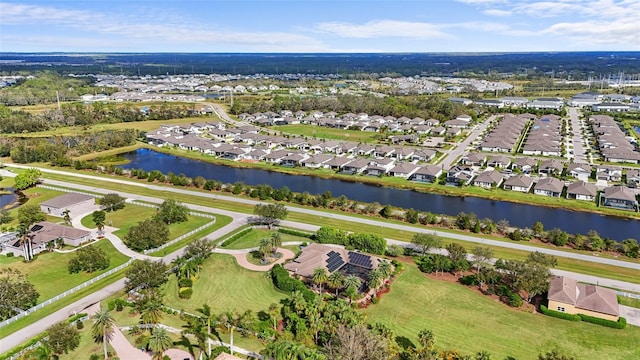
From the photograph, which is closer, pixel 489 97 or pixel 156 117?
pixel 156 117

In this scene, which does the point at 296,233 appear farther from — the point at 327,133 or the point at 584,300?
the point at 327,133

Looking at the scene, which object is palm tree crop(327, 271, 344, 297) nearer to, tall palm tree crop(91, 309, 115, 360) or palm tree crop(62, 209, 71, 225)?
tall palm tree crop(91, 309, 115, 360)

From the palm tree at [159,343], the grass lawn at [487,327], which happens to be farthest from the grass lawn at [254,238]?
the palm tree at [159,343]

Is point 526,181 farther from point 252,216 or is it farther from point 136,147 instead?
point 136,147

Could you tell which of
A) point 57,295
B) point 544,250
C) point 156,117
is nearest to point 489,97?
point 156,117

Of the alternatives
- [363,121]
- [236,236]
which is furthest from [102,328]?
[363,121]
